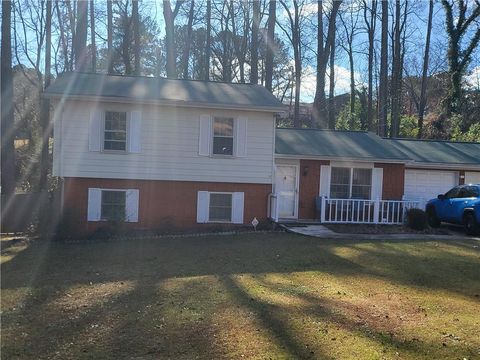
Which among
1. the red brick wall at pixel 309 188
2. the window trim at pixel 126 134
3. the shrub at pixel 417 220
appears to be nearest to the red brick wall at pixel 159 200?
the window trim at pixel 126 134

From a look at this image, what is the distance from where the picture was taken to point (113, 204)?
15.9 meters

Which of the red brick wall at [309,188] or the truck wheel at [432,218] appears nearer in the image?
the truck wheel at [432,218]

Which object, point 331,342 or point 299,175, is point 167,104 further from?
point 331,342

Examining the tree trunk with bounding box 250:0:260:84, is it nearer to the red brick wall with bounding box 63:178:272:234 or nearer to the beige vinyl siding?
the beige vinyl siding

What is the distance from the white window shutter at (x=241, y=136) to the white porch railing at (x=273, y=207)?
1.69 meters

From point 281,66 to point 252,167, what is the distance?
30029 millimetres

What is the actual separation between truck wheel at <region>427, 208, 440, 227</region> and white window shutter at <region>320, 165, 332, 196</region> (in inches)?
146

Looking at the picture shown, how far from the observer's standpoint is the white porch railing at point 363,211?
55.2ft

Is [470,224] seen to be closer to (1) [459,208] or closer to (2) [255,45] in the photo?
(1) [459,208]

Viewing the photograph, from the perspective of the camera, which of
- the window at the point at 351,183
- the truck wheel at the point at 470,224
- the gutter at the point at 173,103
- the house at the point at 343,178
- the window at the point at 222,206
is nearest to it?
the truck wheel at the point at 470,224

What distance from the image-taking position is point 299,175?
17.9 meters

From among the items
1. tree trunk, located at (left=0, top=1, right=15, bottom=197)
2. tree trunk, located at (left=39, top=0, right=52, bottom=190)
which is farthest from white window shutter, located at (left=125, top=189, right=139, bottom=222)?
tree trunk, located at (left=39, top=0, right=52, bottom=190)

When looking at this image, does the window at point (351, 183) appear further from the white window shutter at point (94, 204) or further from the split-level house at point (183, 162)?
the white window shutter at point (94, 204)

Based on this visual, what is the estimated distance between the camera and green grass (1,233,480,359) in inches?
208
